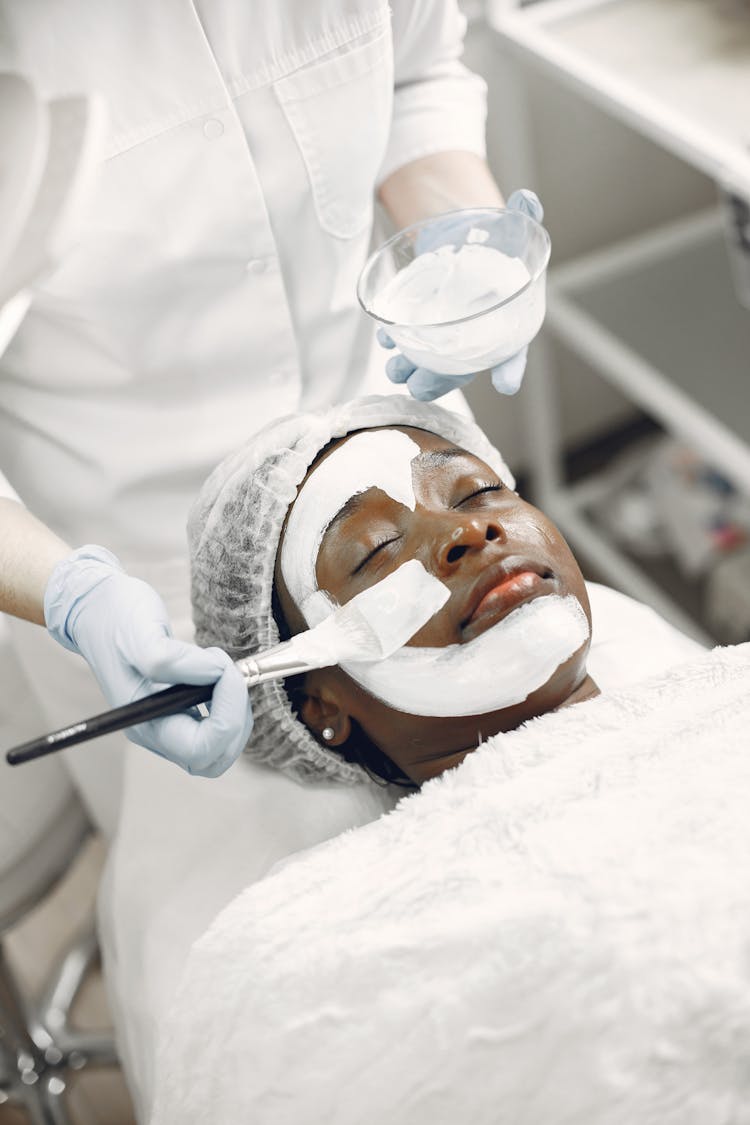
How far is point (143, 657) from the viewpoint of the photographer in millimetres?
990

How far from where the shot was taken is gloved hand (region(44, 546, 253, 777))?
0.98 m

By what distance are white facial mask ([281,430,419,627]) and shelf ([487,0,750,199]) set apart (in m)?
0.69

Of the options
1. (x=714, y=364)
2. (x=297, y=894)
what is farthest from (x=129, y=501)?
(x=714, y=364)

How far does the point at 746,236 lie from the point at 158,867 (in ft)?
3.88

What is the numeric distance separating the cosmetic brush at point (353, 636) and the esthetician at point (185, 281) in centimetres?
2

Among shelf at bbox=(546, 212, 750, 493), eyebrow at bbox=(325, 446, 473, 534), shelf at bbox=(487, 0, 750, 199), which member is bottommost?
shelf at bbox=(546, 212, 750, 493)

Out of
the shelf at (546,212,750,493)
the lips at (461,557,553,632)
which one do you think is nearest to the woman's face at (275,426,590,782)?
the lips at (461,557,553,632)

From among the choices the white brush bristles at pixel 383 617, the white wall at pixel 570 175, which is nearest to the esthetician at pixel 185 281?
the white brush bristles at pixel 383 617

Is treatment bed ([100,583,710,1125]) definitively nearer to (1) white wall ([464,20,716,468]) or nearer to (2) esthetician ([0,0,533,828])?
(2) esthetician ([0,0,533,828])

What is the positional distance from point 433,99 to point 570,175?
3.10 ft

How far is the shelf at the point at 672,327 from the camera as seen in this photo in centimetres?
191

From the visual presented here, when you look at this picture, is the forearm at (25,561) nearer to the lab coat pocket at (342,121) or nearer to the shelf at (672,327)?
the lab coat pocket at (342,121)

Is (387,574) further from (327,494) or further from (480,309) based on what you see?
(480,309)

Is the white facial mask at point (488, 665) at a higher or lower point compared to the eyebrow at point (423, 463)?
lower
